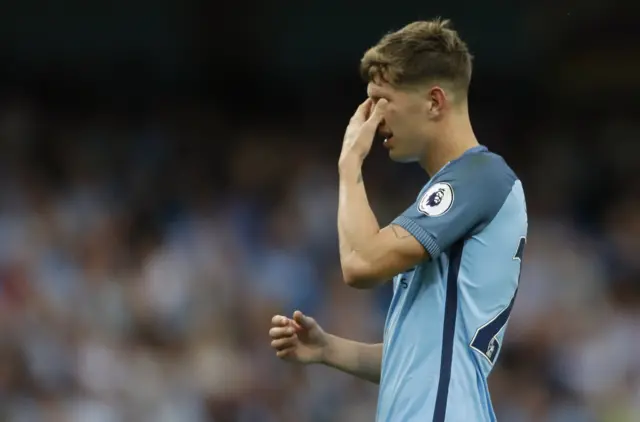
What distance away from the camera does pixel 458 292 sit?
330 centimetres

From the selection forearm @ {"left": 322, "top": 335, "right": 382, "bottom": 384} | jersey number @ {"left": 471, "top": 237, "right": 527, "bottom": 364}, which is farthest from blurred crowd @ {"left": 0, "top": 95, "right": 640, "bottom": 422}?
jersey number @ {"left": 471, "top": 237, "right": 527, "bottom": 364}

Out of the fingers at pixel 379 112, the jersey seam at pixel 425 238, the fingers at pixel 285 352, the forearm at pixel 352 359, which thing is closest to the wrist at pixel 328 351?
the forearm at pixel 352 359

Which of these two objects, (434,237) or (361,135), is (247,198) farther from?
(434,237)

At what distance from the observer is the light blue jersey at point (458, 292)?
3.28 m

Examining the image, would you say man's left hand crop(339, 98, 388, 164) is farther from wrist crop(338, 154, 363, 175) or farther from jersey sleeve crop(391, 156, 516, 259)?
jersey sleeve crop(391, 156, 516, 259)

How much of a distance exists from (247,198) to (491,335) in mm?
5330

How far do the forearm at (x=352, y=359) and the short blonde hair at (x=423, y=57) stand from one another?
2.88ft

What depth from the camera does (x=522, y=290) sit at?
7.56 m

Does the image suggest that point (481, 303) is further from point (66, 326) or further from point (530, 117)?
point (530, 117)

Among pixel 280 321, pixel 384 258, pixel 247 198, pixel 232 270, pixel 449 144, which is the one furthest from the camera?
pixel 247 198

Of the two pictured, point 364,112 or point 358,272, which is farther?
point 364,112

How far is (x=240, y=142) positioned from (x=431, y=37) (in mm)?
5928

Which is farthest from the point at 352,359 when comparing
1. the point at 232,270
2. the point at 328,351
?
the point at 232,270

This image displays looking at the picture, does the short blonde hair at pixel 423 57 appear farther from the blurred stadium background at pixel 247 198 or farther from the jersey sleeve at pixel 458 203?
the blurred stadium background at pixel 247 198
